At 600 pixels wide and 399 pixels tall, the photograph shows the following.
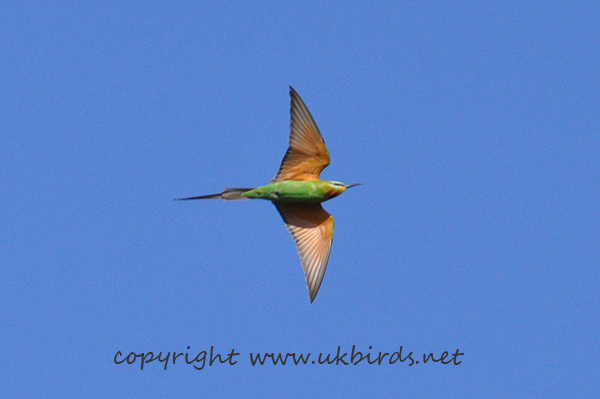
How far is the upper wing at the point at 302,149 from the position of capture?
8.51 meters

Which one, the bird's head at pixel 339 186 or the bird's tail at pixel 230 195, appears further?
the bird's head at pixel 339 186

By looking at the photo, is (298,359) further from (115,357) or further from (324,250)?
(115,357)

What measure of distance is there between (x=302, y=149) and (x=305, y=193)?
1.62ft

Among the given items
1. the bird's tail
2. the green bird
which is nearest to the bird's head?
the green bird

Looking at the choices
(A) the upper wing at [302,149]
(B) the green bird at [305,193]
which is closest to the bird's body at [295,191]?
(B) the green bird at [305,193]

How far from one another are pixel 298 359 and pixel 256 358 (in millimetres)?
442

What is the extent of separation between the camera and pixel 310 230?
348 inches

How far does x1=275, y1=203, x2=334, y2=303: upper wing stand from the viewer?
28.7ft

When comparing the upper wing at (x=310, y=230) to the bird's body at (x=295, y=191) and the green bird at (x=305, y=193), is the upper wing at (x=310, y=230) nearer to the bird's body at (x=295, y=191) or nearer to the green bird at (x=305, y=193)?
the green bird at (x=305, y=193)

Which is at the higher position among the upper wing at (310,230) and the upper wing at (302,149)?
the upper wing at (302,149)

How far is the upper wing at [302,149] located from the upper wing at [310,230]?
370 millimetres

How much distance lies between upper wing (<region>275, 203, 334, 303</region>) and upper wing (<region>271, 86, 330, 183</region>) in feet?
1.21

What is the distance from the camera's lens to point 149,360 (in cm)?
809

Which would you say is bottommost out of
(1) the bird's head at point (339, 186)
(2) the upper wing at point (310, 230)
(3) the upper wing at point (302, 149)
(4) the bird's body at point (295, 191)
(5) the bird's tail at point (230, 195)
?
(2) the upper wing at point (310, 230)
